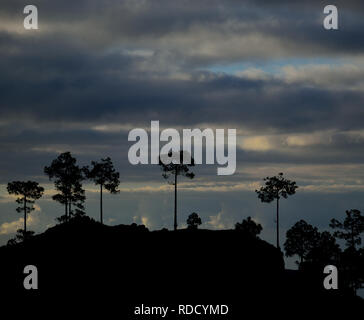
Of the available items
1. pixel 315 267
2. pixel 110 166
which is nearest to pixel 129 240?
pixel 315 267

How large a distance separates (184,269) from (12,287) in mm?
16577

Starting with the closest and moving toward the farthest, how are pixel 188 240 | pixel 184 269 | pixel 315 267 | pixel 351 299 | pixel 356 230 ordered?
pixel 184 269
pixel 188 240
pixel 351 299
pixel 315 267
pixel 356 230

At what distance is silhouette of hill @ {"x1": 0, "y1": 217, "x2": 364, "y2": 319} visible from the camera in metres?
51.6

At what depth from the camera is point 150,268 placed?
54.4m

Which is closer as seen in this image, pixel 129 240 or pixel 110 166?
pixel 129 240

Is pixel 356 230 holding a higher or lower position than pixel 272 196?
lower

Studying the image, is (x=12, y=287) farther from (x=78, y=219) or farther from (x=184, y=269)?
(x=184, y=269)

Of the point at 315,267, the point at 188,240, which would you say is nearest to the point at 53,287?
the point at 188,240

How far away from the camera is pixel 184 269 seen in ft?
180

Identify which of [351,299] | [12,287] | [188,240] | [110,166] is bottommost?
[351,299]

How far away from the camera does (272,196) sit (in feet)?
340

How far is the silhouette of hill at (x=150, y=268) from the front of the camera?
2032 inches

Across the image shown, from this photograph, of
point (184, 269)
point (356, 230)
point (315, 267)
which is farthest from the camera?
point (356, 230)
